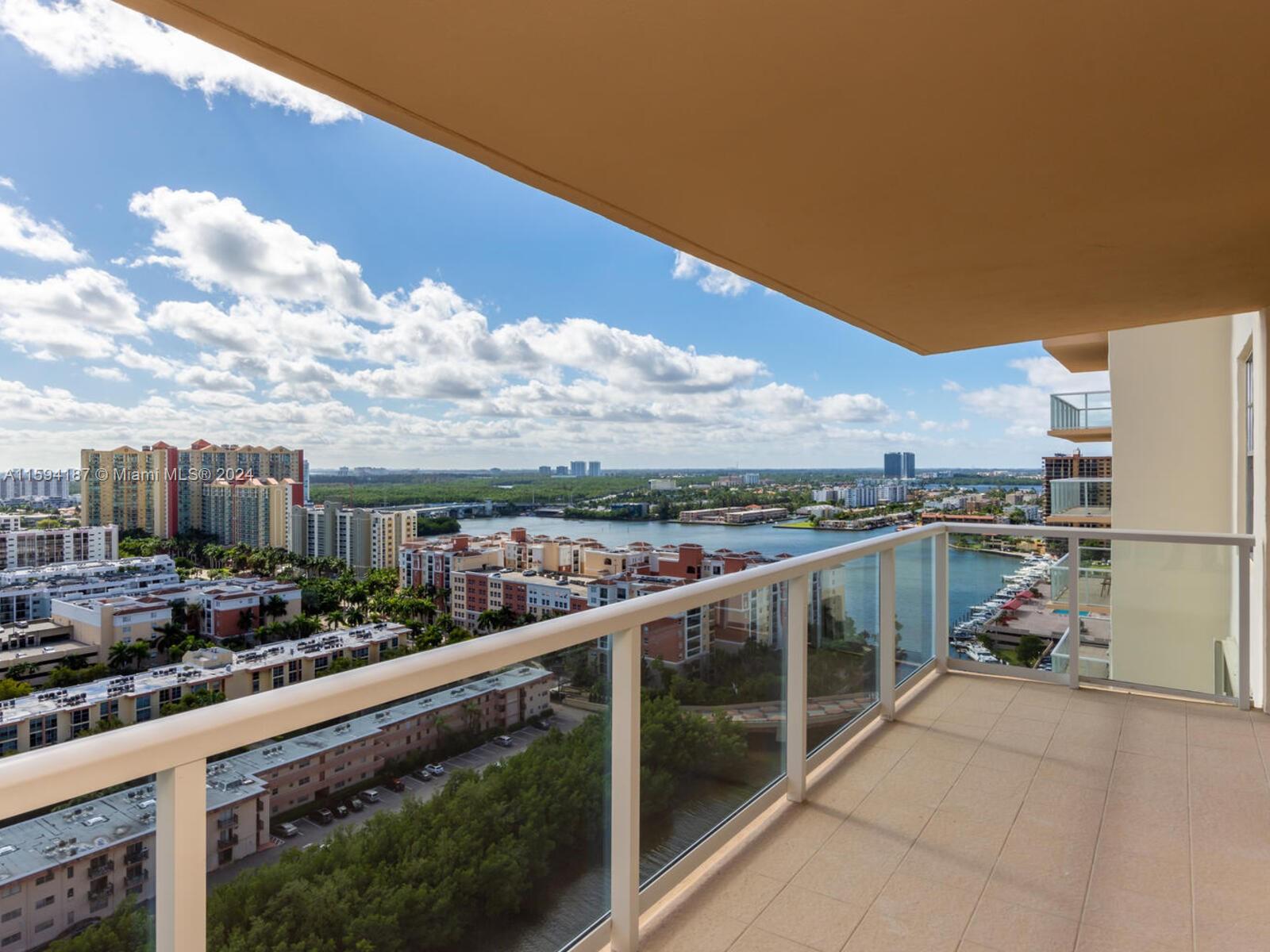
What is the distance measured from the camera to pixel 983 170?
225cm

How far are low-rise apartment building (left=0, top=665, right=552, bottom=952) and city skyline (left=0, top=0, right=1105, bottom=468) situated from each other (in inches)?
64.1

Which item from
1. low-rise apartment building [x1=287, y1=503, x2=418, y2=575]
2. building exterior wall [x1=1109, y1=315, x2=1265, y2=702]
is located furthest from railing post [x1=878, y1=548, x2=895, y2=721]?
low-rise apartment building [x1=287, y1=503, x2=418, y2=575]

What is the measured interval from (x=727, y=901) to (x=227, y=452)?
915 centimetres

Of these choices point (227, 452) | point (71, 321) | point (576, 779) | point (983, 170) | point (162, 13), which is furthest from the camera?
point (71, 321)

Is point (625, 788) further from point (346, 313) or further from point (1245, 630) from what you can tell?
point (346, 313)

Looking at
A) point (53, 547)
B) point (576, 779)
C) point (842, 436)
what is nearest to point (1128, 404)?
point (576, 779)

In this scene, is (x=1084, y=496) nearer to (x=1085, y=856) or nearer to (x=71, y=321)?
(x=1085, y=856)

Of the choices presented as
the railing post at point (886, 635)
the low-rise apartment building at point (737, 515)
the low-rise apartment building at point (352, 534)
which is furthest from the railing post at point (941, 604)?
the low-rise apartment building at point (737, 515)

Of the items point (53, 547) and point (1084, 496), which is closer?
point (53, 547)

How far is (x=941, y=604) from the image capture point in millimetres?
4996

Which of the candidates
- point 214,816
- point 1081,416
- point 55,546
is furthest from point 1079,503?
point 55,546

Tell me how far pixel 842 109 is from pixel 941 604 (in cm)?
400

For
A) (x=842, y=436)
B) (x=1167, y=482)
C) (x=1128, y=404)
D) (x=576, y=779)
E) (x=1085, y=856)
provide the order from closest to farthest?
(x=576, y=779) → (x=1085, y=856) → (x=1167, y=482) → (x=1128, y=404) → (x=842, y=436)

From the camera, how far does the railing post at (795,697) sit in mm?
3037
